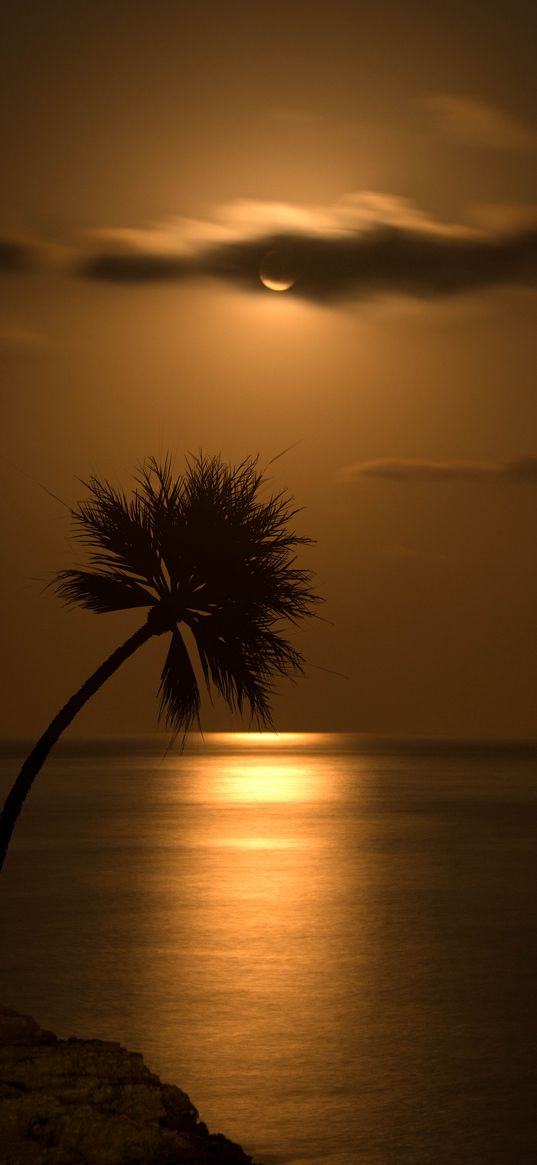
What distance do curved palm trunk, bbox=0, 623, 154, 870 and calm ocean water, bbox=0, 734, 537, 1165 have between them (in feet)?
14.3

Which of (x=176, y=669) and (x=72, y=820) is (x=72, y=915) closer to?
(x=176, y=669)

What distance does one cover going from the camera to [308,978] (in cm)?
2652

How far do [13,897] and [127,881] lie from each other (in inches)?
209

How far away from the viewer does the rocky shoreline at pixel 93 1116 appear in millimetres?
11273

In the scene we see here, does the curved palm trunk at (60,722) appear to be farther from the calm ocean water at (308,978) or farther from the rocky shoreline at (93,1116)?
the calm ocean water at (308,978)

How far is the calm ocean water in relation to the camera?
15766mm

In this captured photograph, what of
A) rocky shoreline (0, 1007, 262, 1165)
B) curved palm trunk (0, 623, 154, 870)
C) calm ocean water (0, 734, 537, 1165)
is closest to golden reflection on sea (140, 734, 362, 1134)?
calm ocean water (0, 734, 537, 1165)

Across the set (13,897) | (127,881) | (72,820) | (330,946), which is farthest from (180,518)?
(72,820)

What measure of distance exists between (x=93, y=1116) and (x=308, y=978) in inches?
591

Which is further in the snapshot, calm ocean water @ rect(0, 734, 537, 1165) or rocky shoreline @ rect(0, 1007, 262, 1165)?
calm ocean water @ rect(0, 734, 537, 1165)

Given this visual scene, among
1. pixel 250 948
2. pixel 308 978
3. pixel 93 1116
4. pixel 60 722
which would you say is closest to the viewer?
pixel 93 1116

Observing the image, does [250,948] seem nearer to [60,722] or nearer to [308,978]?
[308,978]

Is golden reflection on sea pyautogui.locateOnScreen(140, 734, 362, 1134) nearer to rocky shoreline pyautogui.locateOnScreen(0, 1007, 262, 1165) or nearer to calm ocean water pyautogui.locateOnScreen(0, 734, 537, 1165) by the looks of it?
calm ocean water pyautogui.locateOnScreen(0, 734, 537, 1165)

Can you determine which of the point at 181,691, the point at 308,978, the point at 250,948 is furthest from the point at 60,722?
the point at 250,948
